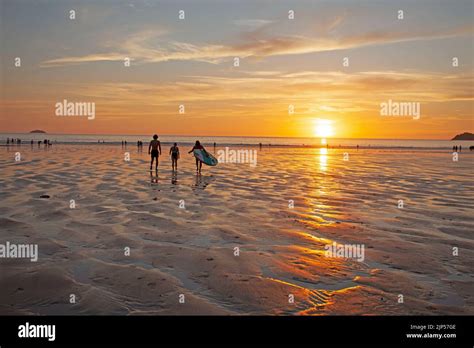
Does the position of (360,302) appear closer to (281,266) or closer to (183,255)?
(281,266)

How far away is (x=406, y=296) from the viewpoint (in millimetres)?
6062

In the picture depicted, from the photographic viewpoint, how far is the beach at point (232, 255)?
575cm

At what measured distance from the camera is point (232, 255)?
26.8 ft

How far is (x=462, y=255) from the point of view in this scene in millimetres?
8289

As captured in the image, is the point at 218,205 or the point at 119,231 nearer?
the point at 119,231

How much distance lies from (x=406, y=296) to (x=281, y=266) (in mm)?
2417

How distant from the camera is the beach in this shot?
575 cm
